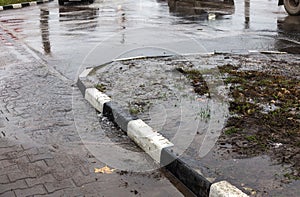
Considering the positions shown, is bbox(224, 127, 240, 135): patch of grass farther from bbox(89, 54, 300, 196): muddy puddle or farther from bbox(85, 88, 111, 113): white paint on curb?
bbox(85, 88, 111, 113): white paint on curb

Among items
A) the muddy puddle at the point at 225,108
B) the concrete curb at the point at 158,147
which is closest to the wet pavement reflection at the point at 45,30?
the muddy puddle at the point at 225,108

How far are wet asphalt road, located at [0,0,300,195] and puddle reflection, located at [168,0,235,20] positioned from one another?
0.18 feet

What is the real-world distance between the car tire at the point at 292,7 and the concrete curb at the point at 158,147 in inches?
463

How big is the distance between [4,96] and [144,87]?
6.72ft

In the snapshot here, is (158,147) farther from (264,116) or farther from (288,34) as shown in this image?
(288,34)

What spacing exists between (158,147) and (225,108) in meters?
1.47

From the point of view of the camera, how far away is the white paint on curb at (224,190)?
3.53m

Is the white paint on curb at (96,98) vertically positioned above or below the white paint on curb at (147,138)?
above

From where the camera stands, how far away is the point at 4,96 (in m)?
6.59

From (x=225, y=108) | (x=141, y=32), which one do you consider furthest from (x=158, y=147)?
(x=141, y=32)

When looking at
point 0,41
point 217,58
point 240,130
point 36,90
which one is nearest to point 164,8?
point 0,41

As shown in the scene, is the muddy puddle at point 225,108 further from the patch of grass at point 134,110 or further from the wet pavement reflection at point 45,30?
the wet pavement reflection at point 45,30

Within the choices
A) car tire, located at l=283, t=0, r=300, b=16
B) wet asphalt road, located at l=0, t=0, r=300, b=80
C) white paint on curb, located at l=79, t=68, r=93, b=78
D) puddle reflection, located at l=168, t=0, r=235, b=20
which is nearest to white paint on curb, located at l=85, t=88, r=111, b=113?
white paint on curb, located at l=79, t=68, r=93, b=78

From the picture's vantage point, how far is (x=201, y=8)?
63.2 feet
